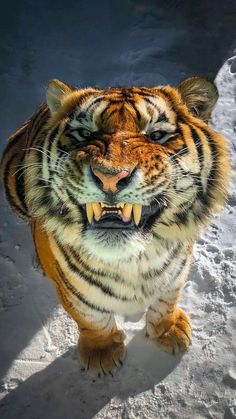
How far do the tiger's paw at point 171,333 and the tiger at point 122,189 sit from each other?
9.3 inches

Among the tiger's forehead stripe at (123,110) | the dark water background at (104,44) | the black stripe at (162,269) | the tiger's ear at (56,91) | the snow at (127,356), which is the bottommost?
the snow at (127,356)

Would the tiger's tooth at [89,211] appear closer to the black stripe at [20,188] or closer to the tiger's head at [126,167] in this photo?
the tiger's head at [126,167]

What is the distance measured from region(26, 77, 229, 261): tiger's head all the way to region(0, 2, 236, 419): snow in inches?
26.6

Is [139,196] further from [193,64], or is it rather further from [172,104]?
[193,64]

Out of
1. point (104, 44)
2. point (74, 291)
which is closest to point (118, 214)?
point (74, 291)

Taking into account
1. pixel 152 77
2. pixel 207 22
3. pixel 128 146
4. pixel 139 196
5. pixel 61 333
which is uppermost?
pixel 207 22

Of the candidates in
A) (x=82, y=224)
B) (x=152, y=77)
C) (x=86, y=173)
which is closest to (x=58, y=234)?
(x=82, y=224)

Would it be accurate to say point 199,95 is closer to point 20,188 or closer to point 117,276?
point 117,276

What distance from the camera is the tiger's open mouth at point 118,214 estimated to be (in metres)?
1.36

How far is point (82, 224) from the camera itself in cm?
146

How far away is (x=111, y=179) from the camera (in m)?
1.22

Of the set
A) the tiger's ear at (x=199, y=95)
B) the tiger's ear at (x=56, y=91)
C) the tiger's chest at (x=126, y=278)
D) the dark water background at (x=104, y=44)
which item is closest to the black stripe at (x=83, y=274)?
the tiger's chest at (x=126, y=278)

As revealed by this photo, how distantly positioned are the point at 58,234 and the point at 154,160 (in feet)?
1.34

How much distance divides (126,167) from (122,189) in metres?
→ 0.06
